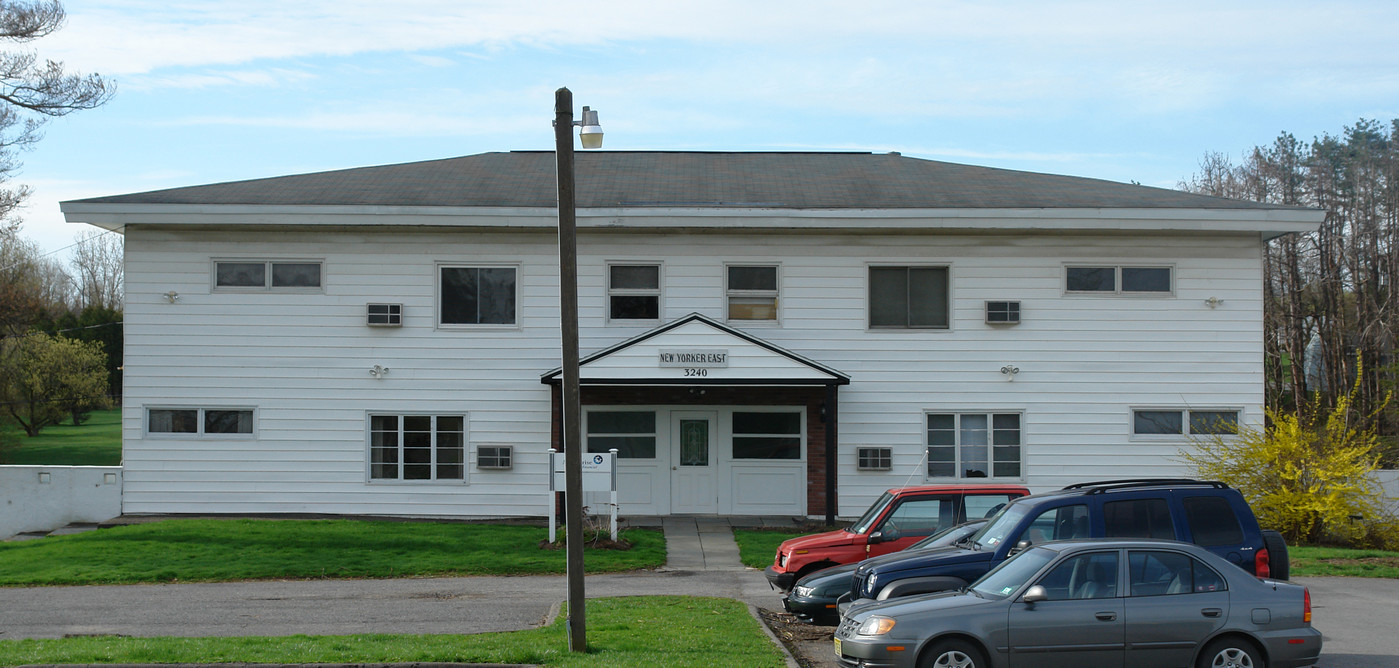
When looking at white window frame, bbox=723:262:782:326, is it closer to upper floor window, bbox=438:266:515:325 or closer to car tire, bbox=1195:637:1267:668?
upper floor window, bbox=438:266:515:325

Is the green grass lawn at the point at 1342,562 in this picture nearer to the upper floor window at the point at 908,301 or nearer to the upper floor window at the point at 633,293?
the upper floor window at the point at 908,301

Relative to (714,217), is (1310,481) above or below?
below

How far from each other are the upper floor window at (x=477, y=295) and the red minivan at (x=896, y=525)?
29.8ft

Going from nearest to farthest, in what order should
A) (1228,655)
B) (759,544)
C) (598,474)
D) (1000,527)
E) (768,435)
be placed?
1. (1228,655)
2. (1000,527)
3. (598,474)
4. (759,544)
5. (768,435)

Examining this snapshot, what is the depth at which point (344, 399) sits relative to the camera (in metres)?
19.9

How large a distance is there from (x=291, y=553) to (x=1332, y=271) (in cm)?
4415

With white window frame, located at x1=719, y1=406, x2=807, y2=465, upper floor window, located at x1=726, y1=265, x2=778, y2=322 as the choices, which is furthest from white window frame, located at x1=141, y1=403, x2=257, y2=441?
upper floor window, located at x1=726, y1=265, x2=778, y2=322

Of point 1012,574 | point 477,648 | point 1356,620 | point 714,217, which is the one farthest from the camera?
point 714,217

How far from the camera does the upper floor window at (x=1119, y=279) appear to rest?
20.3 meters

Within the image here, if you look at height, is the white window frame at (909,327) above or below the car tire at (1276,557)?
above

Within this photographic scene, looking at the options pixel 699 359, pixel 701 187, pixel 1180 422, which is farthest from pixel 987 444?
pixel 701 187

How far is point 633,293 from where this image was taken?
20.2 metres

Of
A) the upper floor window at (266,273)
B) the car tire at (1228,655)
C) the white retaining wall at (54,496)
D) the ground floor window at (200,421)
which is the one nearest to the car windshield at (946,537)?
the car tire at (1228,655)

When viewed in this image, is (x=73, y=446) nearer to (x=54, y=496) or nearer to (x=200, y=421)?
(x=54, y=496)
